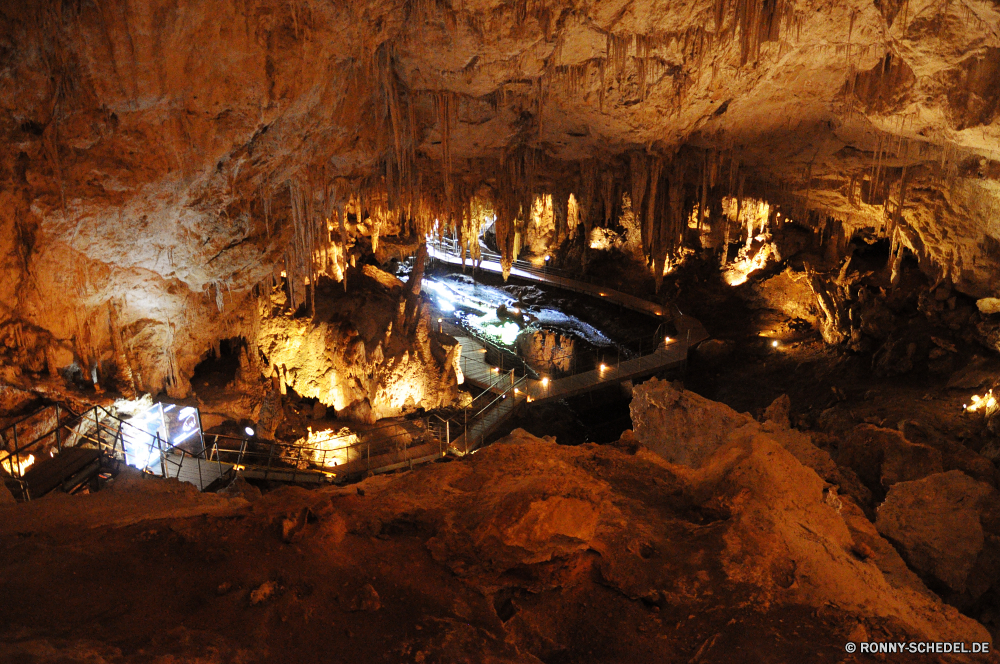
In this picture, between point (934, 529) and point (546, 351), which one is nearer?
point (934, 529)

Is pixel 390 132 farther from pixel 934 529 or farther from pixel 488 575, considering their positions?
pixel 934 529

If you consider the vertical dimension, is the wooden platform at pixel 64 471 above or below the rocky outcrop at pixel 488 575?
below

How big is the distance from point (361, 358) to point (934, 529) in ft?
36.1

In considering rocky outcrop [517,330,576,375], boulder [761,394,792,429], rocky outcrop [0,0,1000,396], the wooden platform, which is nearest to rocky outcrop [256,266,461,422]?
rocky outcrop [0,0,1000,396]

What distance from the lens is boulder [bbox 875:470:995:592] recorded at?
4.93 meters

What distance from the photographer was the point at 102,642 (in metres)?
2.23

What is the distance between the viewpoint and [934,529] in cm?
500

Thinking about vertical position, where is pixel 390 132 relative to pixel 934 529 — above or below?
above

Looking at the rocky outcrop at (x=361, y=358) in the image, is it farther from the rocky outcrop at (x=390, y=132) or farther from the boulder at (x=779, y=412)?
the boulder at (x=779, y=412)

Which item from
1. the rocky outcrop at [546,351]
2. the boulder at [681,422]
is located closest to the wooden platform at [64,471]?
the boulder at [681,422]

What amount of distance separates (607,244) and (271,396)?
13153 mm

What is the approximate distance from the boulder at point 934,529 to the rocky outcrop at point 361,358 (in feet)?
32.5

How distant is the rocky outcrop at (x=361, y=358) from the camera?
13.5 metres

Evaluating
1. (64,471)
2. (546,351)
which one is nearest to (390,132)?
(64,471)
